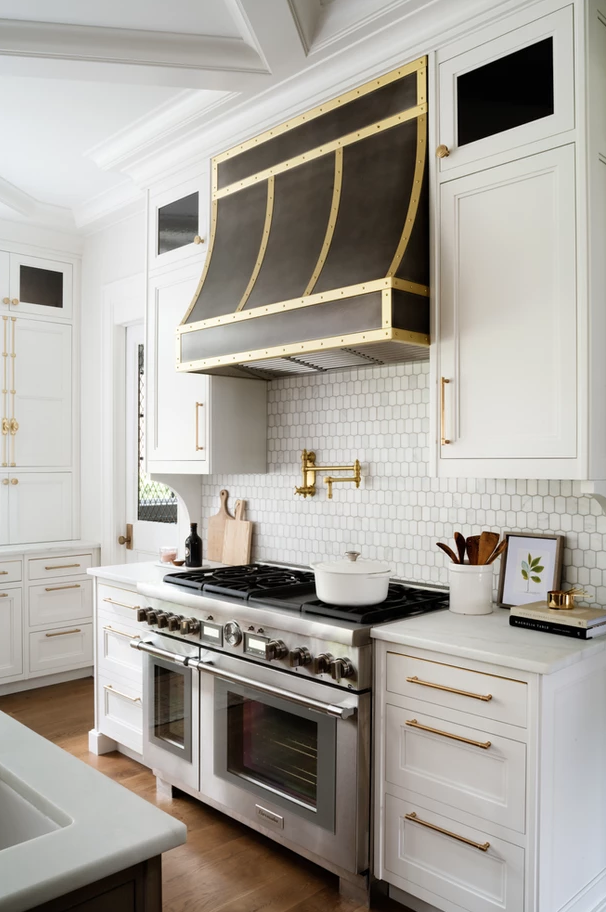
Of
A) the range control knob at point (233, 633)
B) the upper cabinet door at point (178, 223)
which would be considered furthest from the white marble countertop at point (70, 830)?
the upper cabinet door at point (178, 223)

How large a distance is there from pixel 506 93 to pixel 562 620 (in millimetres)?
1619

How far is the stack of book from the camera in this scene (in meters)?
2.06

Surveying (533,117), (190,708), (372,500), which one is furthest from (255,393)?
(533,117)

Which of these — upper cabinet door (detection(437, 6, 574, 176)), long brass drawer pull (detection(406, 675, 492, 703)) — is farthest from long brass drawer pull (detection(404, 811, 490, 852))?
upper cabinet door (detection(437, 6, 574, 176))

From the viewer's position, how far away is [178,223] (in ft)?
11.6

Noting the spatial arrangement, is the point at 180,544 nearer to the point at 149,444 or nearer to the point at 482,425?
the point at 149,444

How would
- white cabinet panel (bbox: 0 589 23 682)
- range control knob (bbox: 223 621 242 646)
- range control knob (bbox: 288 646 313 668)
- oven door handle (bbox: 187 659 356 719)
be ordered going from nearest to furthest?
oven door handle (bbox: 187 659 356 719), range control knob (bbox: 288 646 313 668), range control knob (bbox: 223 621 242 646), white cabinet panel (bbox: 0 589 23 682)

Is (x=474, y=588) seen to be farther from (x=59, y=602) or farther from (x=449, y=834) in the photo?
(x=59, y=602)

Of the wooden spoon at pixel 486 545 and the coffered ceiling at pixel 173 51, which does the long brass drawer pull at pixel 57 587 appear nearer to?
the coffered ceiling at pixel 173 51

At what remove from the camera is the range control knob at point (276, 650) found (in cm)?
245

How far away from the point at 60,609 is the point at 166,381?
1.94 m

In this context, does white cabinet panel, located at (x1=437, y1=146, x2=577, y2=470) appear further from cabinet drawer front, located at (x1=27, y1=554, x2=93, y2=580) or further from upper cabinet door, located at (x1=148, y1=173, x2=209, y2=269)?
cabinet drawer front, located at (x1=27, y1=554, x2=93, y2=580)

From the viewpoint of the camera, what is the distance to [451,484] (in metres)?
2.73

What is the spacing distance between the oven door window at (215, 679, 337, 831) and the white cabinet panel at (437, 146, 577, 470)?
1001 mm
